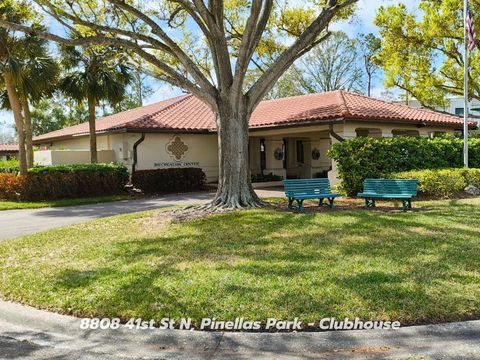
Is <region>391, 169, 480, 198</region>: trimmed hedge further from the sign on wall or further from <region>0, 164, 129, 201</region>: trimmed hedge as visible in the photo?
<region>0, 164, 129, 201</region>: trimmed hedge

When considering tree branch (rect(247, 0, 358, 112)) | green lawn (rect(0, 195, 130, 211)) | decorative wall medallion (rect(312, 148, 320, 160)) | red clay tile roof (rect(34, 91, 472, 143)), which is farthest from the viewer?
decorative wall medallion (rect(312, 148, 320, 160))

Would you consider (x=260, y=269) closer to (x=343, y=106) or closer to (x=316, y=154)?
(x=343, y=106)

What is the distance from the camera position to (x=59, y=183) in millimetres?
18344

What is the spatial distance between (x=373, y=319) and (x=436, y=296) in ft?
3.16

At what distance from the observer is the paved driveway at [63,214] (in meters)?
11.6

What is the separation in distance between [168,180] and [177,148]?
2930 millimetres

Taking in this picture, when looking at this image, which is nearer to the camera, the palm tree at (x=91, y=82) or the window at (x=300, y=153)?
the palm tree at (x=91, y=82)

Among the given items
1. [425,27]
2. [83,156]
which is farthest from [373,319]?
[425,27]

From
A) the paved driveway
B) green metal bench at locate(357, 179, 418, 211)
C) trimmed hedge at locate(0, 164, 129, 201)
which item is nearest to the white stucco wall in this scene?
trimmed hedge at locate(0, 164, 129, 201)

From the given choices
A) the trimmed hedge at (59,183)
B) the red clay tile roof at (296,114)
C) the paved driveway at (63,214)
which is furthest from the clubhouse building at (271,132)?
the paved driveway at (63,214)

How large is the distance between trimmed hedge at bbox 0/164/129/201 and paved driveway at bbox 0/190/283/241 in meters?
2.19

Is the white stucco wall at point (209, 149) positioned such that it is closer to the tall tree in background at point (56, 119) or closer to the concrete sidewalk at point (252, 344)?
the concrete sidewalk at point (252, 344)

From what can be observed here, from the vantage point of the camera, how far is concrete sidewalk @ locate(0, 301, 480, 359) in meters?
4.02

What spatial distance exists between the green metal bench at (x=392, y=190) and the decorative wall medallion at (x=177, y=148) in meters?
12.2
